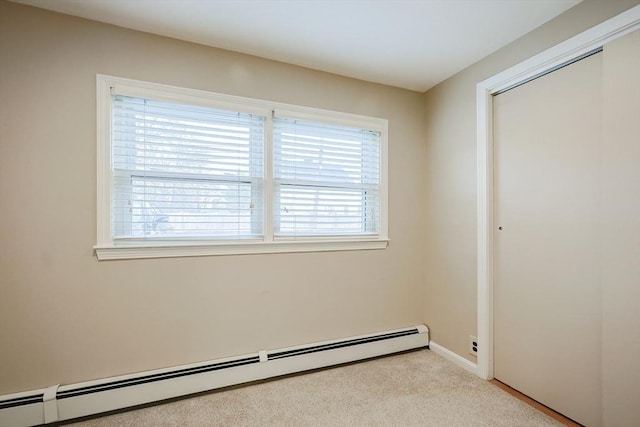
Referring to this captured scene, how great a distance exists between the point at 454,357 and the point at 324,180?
184cm

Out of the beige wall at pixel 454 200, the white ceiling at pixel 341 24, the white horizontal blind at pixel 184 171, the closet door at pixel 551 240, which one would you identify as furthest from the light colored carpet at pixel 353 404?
the white ceiling at pixel 341 24

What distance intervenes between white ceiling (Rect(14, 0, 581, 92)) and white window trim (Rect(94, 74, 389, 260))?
14.5 inches

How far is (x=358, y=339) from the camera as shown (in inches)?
105

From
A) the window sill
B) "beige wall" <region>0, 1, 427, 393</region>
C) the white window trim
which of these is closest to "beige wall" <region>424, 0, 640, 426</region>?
the white window trim

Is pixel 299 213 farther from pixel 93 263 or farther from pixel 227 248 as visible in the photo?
pixel 93 263

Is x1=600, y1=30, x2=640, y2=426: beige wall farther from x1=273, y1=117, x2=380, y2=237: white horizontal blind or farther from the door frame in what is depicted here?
x1=273, y1=117, x2=380, y2=237: white horizontal blind

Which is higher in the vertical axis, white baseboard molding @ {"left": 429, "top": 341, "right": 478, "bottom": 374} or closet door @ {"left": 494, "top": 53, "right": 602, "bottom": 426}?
closet door @ {"left": 494, "top": 53, "right": 602, "bottom": 426}

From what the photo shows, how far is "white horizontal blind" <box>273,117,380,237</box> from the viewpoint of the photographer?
2502mm

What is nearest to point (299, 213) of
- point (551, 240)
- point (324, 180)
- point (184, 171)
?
point (324, 180)

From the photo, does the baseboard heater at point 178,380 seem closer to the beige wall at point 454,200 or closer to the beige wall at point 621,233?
the beige wall at point 454,200

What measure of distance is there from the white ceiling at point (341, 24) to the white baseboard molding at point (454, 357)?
2.37m

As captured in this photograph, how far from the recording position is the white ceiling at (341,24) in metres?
1.81

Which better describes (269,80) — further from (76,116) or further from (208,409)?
(208,409)

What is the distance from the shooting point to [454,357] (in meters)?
2.64
